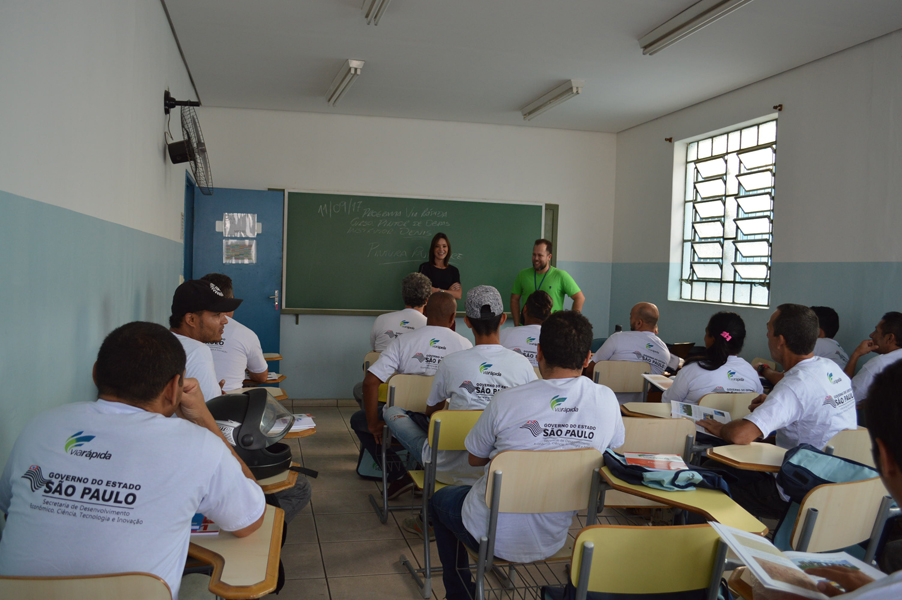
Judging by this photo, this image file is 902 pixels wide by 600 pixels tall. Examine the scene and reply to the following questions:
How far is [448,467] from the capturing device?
8.68 ft

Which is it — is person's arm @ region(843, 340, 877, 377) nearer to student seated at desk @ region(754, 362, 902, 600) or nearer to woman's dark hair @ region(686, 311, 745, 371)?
woman's dark hair @ region(686, 311, 745, 371)

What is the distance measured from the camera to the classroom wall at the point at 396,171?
247 inches

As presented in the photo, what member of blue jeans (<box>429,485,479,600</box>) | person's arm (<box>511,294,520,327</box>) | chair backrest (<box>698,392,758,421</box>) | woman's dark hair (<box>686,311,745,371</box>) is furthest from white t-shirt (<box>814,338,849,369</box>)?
blue jeans (<box>429,485,479,600</box>)

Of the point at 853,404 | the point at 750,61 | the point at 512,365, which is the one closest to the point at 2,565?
the point at 512,365

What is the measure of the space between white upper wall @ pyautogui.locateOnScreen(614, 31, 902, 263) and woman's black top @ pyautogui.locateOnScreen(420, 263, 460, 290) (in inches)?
110

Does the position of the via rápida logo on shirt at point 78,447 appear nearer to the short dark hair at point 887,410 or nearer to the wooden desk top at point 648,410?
the short dark hair at point 887,410

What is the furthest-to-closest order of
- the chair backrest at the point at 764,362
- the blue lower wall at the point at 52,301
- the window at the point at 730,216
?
1. the window at the point at 730,216
2. the chair backrest at the point at 764,362
3. the blue lower wall at the point at 52,301

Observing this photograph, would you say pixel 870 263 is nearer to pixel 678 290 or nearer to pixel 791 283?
pixel 791 283

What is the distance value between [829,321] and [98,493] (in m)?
4.53

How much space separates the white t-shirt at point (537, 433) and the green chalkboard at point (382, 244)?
4.60 m

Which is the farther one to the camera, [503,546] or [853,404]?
A: [853,404]

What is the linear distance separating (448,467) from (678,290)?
4280mm

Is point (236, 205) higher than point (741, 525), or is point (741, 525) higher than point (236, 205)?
point (236, 205)

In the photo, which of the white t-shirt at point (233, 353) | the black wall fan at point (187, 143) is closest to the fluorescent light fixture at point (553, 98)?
the black wall fan at point (187, 143)
